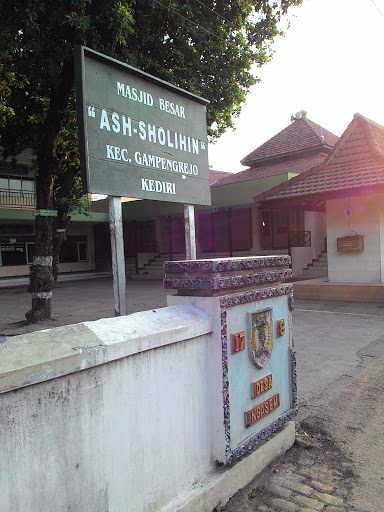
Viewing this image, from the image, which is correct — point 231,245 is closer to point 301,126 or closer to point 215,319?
point 301,126

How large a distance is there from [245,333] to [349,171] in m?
10.2

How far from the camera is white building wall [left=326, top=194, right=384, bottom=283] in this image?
11.2 meters

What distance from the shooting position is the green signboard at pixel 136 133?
307cm

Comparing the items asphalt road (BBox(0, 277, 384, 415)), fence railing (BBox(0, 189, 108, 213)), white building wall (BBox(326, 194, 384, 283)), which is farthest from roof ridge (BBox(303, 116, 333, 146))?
fence railing (BBox(0, 189, 108, 213))

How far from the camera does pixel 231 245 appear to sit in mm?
22359

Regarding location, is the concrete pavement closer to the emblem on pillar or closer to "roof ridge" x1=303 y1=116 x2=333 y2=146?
the emblem on pillar

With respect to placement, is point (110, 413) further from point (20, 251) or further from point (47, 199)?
point (20, 251)

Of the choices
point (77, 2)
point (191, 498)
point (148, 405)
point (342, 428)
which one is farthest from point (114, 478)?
point (77, 2)

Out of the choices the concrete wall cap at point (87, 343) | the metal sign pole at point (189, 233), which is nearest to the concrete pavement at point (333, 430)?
the concrete wall cap at point (87, 343)

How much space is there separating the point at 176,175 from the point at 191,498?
2.80m

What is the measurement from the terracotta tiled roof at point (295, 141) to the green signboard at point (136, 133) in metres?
19.3

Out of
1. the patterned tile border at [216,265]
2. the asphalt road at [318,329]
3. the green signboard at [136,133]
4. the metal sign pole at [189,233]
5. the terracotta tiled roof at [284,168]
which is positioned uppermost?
the terracotta tiled roof at [284,168]

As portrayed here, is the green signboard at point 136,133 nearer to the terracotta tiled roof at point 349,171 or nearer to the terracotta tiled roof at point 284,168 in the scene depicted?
the terracotta tiled roof at point 349,171

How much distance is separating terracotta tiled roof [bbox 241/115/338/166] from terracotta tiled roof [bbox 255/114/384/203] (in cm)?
939
